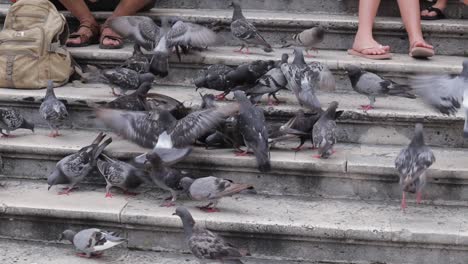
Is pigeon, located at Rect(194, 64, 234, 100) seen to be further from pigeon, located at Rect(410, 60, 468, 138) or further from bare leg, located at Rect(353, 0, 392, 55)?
pigeon, located at Rect(410, 60, 468, 138)

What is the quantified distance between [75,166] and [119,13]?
2088 millimetres

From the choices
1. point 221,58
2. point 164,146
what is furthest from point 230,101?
point 164,146

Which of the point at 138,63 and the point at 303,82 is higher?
the point at 303,82

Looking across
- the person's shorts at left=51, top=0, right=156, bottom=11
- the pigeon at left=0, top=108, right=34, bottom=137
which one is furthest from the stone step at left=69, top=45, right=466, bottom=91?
the pigeon at left=0, top=108, right=34, bottom=137

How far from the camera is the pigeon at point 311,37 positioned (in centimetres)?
614

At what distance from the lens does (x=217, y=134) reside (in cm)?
523

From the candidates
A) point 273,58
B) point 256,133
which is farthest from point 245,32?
point 256,133

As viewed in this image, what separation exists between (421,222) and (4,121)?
2.81 meters

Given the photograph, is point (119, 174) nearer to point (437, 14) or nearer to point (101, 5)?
point (101, 5)

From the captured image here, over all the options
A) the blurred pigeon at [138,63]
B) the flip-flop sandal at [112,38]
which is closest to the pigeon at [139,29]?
the flip-flop sandal at [112,38]

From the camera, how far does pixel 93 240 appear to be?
451cm

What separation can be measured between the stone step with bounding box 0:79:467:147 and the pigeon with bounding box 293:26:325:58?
486 millimetres

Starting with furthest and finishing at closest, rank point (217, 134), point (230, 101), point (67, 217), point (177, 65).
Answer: point (177, 65), point (230, 101), point (217, 134), point (67, 217)

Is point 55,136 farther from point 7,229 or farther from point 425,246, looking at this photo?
point 425,246
